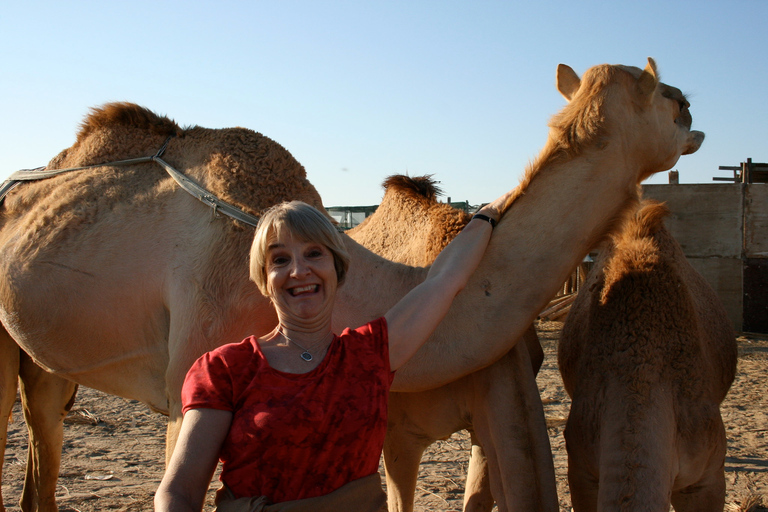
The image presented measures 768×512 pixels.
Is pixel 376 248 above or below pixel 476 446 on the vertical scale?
above

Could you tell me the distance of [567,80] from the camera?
9.76ft

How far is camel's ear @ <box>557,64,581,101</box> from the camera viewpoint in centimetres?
296

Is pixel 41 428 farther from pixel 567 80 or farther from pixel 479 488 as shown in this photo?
pixel 567 80

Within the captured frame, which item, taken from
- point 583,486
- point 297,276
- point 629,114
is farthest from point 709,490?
point 297,276

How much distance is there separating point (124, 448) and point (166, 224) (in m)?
3.55

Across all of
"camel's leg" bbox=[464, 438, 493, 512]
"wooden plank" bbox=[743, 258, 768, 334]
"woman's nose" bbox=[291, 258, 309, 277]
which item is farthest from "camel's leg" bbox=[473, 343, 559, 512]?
"wooden plank" bbox=[743, 258, 768, 334]

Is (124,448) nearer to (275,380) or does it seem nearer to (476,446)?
(476,446)

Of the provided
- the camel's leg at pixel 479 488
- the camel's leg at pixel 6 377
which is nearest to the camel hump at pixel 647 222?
the camel's leg at pixel 479 488

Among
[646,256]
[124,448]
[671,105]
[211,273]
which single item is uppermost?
[671,105]

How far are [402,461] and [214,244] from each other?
1.58 m

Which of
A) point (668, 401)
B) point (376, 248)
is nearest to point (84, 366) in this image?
point (376, 248)

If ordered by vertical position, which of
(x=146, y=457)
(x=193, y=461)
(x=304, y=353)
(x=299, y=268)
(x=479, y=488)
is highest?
(x=299, y=268)

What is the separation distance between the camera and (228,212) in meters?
2.88

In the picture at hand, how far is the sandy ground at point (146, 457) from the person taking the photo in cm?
457
